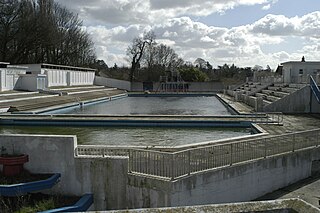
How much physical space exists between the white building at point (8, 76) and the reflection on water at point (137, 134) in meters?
15.4

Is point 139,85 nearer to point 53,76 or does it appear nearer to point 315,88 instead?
point 53,76

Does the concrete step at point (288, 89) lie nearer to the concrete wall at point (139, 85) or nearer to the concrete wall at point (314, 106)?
the concrete wall at point (314, 106)

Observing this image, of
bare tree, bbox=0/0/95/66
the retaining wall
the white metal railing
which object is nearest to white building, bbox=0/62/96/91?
bare tree, bbox=0/0/95/66

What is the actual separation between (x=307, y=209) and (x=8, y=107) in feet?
78.0

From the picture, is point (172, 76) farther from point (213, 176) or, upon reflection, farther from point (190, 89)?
point (213, 176)

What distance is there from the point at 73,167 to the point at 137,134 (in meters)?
6.71

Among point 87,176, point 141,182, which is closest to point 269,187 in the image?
point 141,182

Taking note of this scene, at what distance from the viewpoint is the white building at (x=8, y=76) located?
32025mm

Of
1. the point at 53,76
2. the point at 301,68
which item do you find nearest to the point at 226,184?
the point at 301,68

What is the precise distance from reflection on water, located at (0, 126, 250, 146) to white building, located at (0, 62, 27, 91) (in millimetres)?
15382

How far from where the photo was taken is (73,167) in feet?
29.4

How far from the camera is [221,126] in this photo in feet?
56.9

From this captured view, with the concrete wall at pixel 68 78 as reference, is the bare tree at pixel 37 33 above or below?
above

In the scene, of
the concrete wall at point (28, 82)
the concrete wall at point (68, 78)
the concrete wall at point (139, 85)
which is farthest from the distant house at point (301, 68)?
the concrete wall at point (139, 85)
